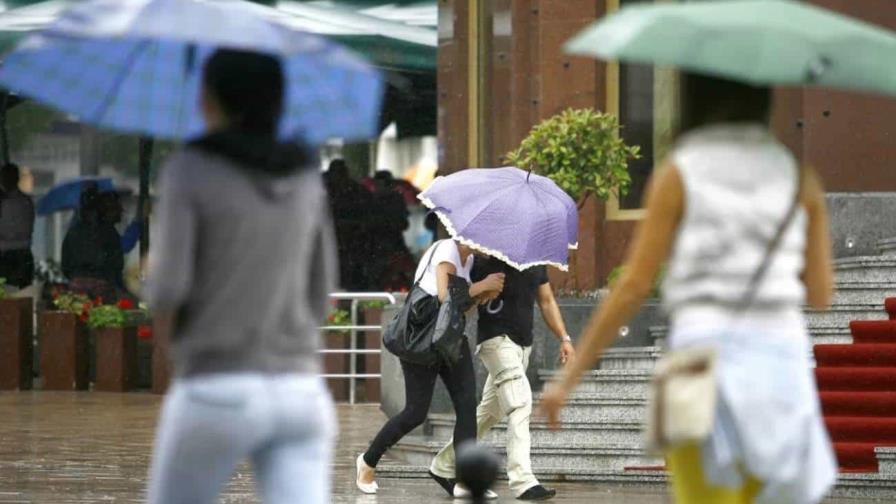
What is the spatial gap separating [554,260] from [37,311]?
12288mm

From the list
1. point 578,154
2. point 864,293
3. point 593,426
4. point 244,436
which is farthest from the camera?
point 578,154

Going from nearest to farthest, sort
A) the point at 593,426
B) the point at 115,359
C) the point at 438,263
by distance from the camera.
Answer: the point at 438,263
the point at 593,426
the point at 115,359

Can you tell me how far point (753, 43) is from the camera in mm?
6082

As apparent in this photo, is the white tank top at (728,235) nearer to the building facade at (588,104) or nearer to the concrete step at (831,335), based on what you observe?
the concrete step at (831,335)

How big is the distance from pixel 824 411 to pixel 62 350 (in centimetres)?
1072

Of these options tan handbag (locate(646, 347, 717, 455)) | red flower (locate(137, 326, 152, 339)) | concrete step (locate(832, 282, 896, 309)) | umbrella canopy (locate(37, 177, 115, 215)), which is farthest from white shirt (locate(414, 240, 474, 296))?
umbrella canopy (locate(37, 177, 115, 215))

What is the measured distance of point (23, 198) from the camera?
26.2 metres

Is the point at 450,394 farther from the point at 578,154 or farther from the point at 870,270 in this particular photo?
the point at 870,270

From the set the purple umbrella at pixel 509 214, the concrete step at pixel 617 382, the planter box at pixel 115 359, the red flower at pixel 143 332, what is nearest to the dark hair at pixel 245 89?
the purple umbrella at pixel 509 214

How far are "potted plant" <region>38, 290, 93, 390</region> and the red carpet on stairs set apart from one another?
1013 cm

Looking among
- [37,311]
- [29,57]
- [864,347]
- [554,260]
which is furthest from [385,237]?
[29,57]

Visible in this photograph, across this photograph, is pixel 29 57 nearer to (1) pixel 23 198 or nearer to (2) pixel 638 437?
(2) pixel 638 437

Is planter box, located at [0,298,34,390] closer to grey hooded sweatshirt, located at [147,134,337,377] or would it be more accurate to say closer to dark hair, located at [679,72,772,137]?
dark hair, located at [679,72,772,137]

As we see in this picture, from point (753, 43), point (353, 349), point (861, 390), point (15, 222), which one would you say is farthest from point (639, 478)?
point (15, 222)
